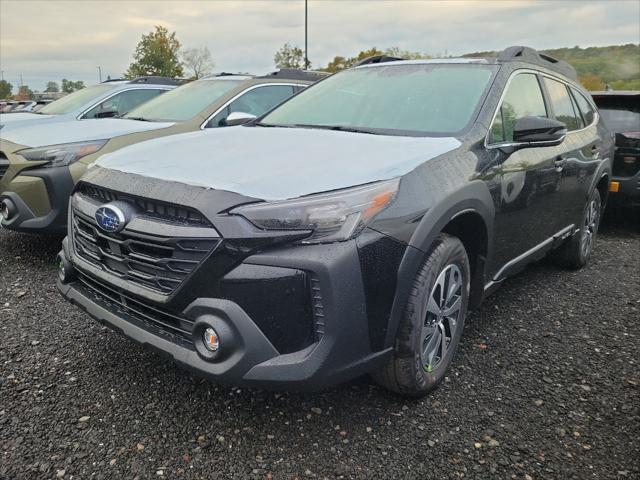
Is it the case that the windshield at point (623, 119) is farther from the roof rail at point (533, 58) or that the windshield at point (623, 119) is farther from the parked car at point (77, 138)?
the parked car at point (77, 138)

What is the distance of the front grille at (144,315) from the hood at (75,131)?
7.73 feet

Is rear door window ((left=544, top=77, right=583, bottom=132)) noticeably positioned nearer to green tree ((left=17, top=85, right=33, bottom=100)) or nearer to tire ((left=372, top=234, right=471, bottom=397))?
tire ((left=372, top=234, right=471, bottom=397))

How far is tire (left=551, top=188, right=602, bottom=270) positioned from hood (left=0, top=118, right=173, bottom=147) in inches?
149

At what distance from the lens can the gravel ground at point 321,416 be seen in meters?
2.10

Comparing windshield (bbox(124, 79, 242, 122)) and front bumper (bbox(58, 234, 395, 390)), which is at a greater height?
windshield (bbox(124, 79, 242, 122))

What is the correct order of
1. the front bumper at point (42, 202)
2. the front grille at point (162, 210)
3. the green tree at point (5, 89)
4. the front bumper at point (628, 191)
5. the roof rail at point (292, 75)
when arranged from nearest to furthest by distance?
the front grille at point (162, 210) < the front bumper at point (42, 202) < the front bumper at point (628, 191) < the roof rail at point (292, 75) < the green tree at point (5, 89)

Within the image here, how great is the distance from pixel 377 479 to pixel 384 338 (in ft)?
1.77

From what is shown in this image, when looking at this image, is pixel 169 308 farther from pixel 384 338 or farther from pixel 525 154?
pixel 525 154

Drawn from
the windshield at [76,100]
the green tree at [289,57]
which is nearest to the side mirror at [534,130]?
the windshield at [76,100]

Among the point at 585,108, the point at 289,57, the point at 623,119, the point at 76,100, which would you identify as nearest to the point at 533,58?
the point at 585,108

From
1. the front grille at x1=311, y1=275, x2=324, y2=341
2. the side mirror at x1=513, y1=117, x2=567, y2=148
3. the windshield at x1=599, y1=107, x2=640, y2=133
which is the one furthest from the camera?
the windshield at x1=599, y1=107, x2=640, y2=133

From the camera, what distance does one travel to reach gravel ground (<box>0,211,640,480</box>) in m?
2.10

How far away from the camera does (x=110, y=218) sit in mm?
2217

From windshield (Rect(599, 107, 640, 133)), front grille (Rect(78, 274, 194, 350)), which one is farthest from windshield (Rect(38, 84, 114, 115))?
windshield (Rect(599, 107, 640, 133))
